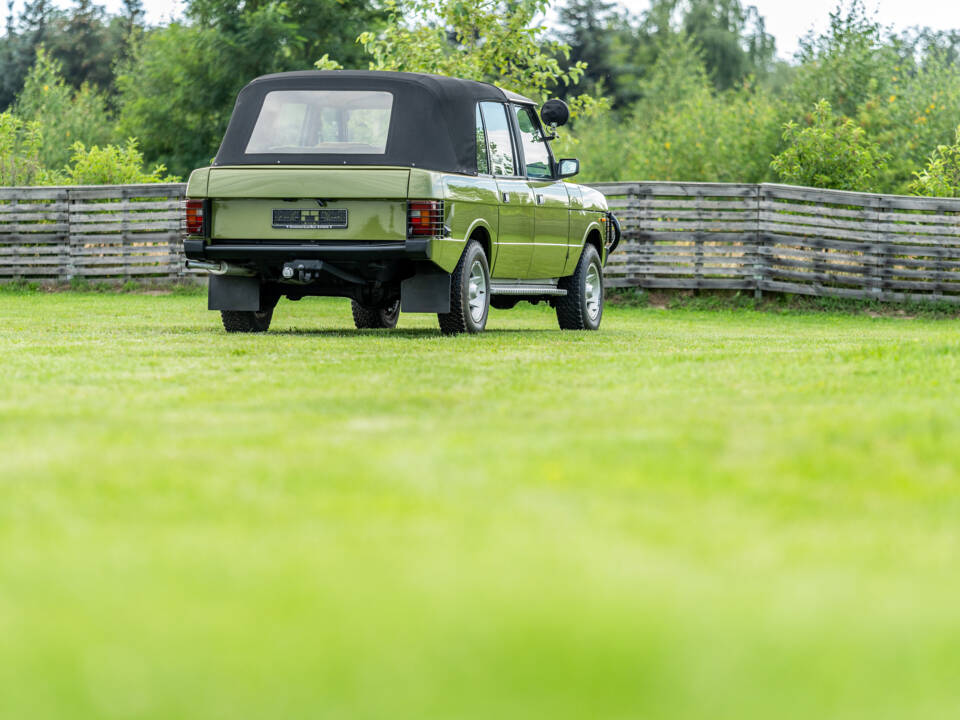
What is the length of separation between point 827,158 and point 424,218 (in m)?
13.1

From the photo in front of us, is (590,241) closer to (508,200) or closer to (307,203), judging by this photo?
(508,200)

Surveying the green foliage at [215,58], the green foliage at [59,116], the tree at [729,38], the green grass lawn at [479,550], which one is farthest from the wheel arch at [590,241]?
the tree at [729,38]

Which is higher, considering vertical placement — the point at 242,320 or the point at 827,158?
the point at 827,158

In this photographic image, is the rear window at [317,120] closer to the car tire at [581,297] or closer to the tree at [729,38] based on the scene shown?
the car tire at [581,297]

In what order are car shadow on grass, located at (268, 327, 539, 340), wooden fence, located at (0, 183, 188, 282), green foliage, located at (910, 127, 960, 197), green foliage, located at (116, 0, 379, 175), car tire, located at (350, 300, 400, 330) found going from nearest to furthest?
car shadow on grass, located at (268, 327, 539, 340) < car tire, located at (350, 300, 400, 330) < green foliage, located at (910, 127, 960, 197) < wooden fence, located at (0, 183, 188, 282) < green foliage, located at (116, 0, 379, 175)

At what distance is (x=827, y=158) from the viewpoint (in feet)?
79.2

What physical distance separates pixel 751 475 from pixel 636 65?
74662 millimetres

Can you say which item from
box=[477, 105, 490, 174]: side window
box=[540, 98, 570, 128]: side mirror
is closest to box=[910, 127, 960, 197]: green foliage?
box=[540, 98, 570, 128]: side mirror

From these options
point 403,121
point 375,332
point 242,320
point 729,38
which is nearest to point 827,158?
point 375,332

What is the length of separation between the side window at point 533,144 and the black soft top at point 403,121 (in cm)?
114

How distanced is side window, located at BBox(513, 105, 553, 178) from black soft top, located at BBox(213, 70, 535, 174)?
1135 mm

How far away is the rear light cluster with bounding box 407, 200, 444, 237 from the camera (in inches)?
493

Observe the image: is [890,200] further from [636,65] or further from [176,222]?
[636,65]

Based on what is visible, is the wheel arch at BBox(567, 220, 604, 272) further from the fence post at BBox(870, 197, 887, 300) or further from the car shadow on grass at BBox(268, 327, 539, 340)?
the fence post at BBox(870, 197, 887, 300)
